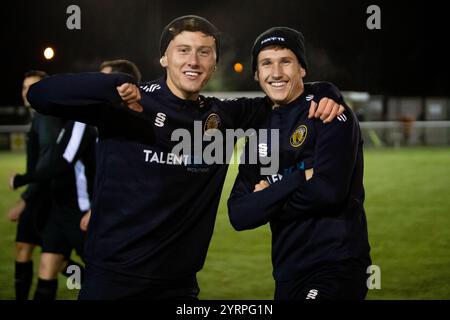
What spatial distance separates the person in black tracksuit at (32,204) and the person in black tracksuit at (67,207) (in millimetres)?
125

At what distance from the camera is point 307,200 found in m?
2.67

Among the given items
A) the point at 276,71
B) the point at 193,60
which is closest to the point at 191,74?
the point at 193,60

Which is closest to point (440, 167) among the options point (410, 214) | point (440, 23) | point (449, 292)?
point (410, 214)

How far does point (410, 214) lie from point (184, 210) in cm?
663

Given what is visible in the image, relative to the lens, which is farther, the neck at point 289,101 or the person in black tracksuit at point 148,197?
the neck at point 289,101

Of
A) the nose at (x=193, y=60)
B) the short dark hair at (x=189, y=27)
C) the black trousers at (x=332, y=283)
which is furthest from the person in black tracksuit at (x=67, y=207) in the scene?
the black trousers at (x=332, y=283)

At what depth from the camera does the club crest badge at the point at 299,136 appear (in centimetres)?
281

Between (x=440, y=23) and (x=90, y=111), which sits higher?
(x=440, y=23)

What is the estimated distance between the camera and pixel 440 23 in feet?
86.9

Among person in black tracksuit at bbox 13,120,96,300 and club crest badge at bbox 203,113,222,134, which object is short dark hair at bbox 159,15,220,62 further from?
person in black tracksuit at bbox 13,120,96,300

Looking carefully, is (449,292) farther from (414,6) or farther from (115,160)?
(414,6)

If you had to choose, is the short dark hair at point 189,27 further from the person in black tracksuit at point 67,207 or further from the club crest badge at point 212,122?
the person in black tracksuit at point 67,207

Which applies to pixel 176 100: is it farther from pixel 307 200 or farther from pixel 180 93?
pixel 307 200

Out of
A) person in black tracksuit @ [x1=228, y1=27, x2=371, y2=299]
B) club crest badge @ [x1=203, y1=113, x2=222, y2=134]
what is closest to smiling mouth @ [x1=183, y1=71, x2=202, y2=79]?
→ club crest badge @ [x1=203, y1=113, x2=222, y2=134]
